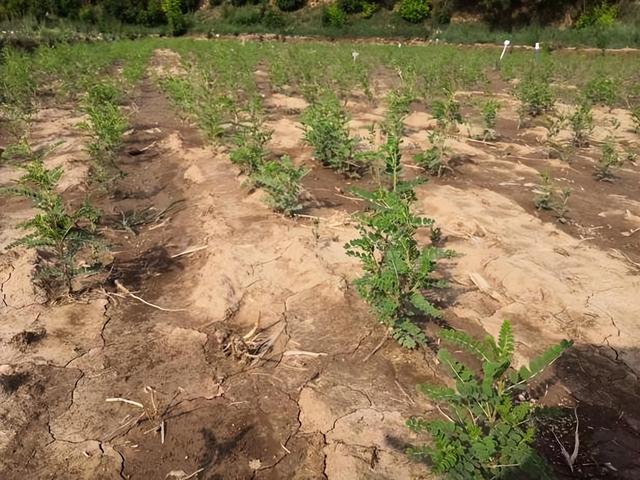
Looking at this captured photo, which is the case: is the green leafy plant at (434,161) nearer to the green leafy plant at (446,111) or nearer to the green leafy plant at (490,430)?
the green leafy plant at (446,111)

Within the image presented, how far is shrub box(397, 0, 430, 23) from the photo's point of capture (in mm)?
31938

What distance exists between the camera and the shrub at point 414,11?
31938 millimetres

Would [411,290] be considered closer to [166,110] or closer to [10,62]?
[166,110]

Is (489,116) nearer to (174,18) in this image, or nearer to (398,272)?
(398,272)

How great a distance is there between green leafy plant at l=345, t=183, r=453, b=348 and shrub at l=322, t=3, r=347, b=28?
3174 centimetres

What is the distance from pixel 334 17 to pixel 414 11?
5221 millimetres

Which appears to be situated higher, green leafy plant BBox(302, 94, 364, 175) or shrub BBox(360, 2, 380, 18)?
green leafy plant BBox(302, 94, 364, 175)

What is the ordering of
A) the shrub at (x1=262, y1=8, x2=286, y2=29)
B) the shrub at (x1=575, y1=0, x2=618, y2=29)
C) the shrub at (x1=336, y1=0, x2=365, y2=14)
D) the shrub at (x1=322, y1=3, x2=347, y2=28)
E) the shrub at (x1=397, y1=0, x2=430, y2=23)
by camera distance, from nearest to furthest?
A: the shrub at (x1=575, y1=0, x2=618, y2=29) < the shrub at (x1=397, y1=0, x2=430, y2=23) < the shrub at (x1=322, y1=3, x2=347, y2=28) < the shrub at (x1=262, y1=8, x2=286, y2=29) < the shrub at (x1=336, y1=0, x2=365, y2=14)

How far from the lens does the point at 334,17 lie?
32375mm

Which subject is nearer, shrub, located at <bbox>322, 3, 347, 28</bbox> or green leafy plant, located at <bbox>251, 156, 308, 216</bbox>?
green leafy plant, located at <bbox>251, 156, 308, 216</bbox>

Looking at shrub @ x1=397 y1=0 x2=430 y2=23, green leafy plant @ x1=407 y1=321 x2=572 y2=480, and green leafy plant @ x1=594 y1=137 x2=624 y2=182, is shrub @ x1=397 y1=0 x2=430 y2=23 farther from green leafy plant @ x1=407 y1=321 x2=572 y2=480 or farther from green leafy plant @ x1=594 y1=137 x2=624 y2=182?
green leafy plant @ x1=407 y1=321 x2=572 y2=480

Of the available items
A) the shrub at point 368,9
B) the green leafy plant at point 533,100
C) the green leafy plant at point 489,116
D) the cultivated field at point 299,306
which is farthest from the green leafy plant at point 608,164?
the shrub at point 368,9

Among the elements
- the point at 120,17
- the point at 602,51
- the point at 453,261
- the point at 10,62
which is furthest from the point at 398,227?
the point at 120,17

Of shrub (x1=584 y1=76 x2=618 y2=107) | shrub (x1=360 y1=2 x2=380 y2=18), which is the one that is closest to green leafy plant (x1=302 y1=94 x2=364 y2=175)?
shrub (x1=584 y1=76 x2=618 y2=107)
